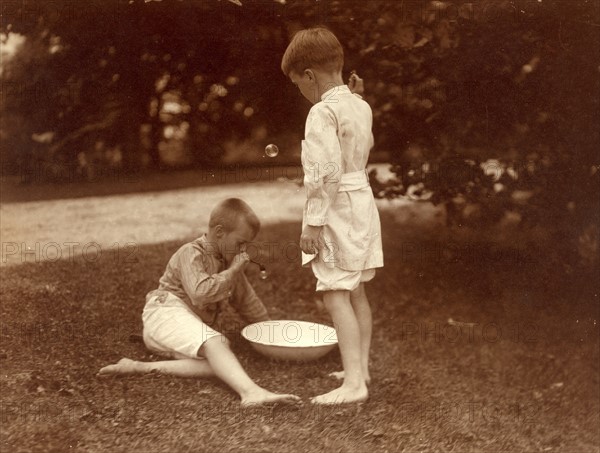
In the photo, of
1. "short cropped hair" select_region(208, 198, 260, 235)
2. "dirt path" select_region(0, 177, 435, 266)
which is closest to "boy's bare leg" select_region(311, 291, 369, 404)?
"short cropped hair" select_region(208, 198, 260, 235)

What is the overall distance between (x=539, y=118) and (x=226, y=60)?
1800 millimetres

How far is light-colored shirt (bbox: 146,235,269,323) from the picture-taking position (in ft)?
11.9

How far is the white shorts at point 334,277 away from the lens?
3.29m

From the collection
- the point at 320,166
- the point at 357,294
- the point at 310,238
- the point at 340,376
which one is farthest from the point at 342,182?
the point at 340,376

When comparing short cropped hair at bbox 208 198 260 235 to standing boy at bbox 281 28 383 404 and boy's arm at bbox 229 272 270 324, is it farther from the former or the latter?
standing boy at bbox 281 28 383 404

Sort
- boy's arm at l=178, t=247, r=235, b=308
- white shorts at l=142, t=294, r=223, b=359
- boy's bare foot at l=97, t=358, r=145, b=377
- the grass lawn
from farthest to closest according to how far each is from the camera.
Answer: boy's arm at l=178, t=247, r=235, b=308 → white shorts at l=142, t=294, r=223, b=359 → boy's bare foot at l=97, t=358, r=145, b=377 → the grass lawn

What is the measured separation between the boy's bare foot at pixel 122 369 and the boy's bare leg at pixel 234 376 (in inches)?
12.8

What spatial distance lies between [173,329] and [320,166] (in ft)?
3.74

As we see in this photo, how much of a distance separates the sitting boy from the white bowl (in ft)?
0.85

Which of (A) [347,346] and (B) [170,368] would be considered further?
(B) [170,368]

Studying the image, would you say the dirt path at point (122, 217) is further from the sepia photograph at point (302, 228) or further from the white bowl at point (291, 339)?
the white bowl at point (291, 339)

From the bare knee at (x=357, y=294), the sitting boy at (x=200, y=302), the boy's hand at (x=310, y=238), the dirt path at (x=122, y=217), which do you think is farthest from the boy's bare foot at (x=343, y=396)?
the dirt path at (x=122, y=217)

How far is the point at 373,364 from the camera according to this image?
3.83 m

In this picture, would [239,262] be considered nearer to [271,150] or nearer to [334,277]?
[334,277]
